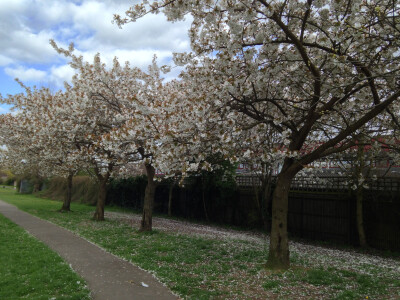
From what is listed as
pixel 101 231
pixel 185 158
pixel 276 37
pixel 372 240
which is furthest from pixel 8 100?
pixel 372 240

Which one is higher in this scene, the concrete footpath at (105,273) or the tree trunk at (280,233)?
the tree trunk at (280,233)

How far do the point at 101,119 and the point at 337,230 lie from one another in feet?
30.5

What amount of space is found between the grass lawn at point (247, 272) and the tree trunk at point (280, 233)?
0.23 metres

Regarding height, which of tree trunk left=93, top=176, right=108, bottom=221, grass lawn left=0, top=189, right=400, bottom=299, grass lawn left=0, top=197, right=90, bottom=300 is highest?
tree trunk left=93, top=176, right=108, bottom=221

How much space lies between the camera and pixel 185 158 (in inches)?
260

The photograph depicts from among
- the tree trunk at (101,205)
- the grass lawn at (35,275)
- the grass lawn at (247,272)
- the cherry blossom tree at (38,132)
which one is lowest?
the grass lawn at (35,275)

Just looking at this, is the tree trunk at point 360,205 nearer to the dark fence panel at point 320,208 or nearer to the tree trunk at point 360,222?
the tree trunk at point 360,222

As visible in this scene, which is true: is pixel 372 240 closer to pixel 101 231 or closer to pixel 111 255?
pixel 111 255

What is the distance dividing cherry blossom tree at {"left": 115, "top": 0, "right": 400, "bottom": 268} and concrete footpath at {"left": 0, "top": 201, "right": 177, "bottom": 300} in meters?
2.54

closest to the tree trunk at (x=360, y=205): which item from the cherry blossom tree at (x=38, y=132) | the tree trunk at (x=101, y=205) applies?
the cherry blossom tree at (x=38, y=132)

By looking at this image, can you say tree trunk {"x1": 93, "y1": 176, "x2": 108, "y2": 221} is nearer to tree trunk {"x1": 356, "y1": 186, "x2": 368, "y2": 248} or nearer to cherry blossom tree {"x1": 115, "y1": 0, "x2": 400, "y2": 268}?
cherry blossom tree {"x1": 115, "y1": 0, "x2": 400, "y2": 268}

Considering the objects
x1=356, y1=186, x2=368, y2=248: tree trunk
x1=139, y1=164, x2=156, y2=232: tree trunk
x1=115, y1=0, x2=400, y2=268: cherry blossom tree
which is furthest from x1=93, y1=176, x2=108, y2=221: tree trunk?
x1=356, y1=186, x2=368, y2=248: tree trunk

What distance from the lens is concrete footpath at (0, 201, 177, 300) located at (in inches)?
201

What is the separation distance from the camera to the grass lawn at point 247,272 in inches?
210
